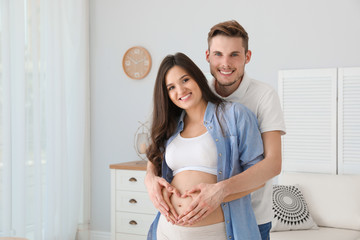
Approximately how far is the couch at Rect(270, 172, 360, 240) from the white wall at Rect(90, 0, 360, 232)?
87 centimetres

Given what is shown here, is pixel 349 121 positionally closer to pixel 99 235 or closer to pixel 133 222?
pixel 133 222

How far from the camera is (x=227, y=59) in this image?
1670 millimetres

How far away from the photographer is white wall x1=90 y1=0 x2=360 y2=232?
330 cm

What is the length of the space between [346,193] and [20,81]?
2.44m

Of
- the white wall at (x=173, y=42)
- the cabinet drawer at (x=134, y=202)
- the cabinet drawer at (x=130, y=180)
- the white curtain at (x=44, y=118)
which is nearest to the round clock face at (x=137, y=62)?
the white wall at (x=173, y=42)

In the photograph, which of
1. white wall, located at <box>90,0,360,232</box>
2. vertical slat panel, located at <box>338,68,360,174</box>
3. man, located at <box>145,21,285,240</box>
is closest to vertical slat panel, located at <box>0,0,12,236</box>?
white wall, located at <box>90,0,360,232</box>

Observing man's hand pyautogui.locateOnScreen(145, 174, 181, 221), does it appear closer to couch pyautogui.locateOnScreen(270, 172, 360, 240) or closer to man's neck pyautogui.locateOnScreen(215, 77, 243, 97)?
man's neck pyautogui.locateOnScreen(215, 77, 243, 97)

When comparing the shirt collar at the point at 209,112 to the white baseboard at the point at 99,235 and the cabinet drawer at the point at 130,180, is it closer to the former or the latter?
the cabinet drawer at the point at 130,180

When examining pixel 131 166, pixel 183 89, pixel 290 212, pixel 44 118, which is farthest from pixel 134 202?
pixel 183 89

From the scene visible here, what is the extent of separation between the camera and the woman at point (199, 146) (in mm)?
1493

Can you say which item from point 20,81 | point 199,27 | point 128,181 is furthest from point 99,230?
point 199,27

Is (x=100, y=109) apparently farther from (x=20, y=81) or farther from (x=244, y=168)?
(x=244, y=168)

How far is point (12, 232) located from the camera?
3.10 meters

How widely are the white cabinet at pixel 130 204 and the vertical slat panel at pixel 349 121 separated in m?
1.51
